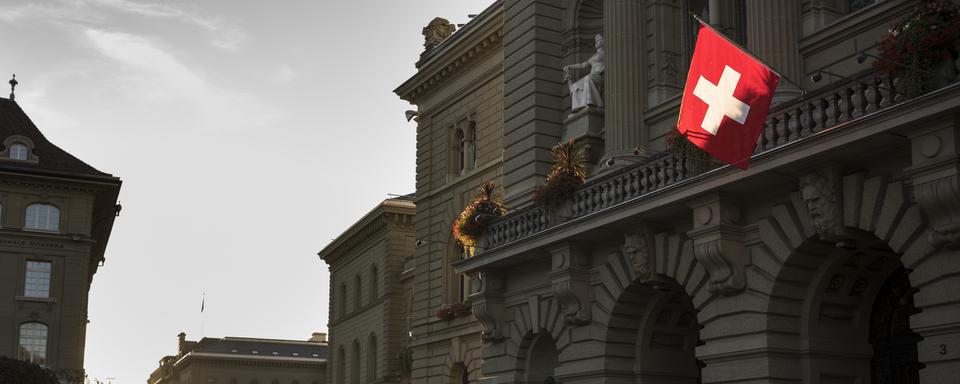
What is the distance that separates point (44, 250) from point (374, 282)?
17.0 meters

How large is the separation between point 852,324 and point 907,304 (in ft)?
3.45

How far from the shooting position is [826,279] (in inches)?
872

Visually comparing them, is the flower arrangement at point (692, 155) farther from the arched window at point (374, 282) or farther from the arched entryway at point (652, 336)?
the arched window at point (374, 282)

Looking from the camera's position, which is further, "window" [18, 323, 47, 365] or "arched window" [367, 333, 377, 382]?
"arched window" [367, 333, 377, 382]

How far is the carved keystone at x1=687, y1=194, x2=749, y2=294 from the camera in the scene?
73.5 feet

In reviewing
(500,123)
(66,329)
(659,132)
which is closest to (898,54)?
(659,132)

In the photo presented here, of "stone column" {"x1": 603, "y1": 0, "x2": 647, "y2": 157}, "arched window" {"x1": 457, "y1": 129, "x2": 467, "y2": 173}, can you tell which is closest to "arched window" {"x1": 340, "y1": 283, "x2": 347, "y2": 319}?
"arched window" {"x1": 457, "y1": 129, "x2": 467, "y2": 173}

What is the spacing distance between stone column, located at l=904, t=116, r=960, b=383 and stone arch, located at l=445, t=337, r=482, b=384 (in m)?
23.8

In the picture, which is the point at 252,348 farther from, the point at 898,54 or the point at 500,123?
the point at 898,54

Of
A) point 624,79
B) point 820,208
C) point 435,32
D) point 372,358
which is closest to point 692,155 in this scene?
point 820,208

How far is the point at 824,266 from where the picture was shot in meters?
22.0

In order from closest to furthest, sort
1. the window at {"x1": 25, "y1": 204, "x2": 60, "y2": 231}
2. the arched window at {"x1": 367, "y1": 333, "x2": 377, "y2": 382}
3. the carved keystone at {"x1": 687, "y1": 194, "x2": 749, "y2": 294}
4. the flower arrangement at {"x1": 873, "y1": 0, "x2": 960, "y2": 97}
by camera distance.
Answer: the flower arrangement at {"x1": 873, "y1": 0, "x2": 960, "y2": 97}
the carved keystone at {"x1": 687, "y1": 194, "x2": 749, "y2": 294}
the window at {"x1": 25, "y1": 204, "x2": 60, "y2": 231}
the arched window at {"x1": 367, "y1": 333, "x2": 377, "y2": 382}

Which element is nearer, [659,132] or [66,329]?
[659,132]

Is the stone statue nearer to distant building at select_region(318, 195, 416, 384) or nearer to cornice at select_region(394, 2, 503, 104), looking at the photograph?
cornice at select_region(394, 2, 503, 104)
